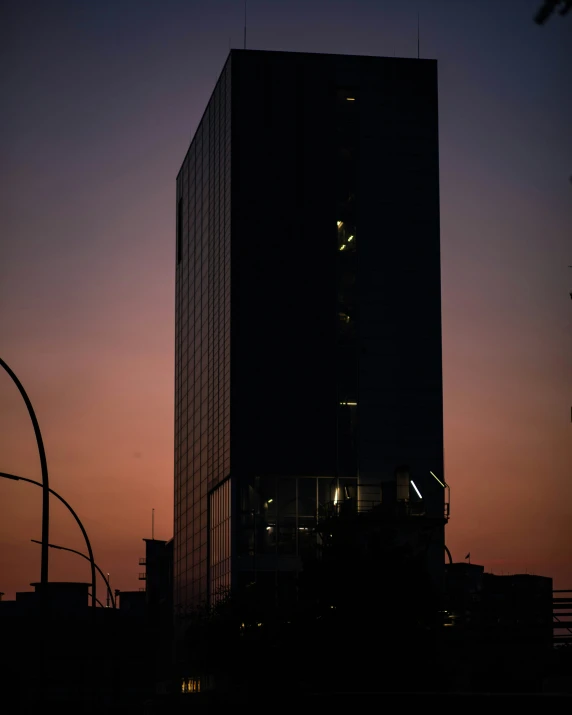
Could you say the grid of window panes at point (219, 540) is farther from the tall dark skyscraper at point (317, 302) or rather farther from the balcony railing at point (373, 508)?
the balcony railing at point (373, 508)

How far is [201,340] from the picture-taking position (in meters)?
112

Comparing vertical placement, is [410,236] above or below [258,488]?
above

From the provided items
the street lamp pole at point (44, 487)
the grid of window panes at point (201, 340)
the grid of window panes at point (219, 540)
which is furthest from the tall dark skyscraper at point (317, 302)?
the street lamp pole at point (44, 487)

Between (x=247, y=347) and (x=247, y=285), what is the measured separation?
5.19m

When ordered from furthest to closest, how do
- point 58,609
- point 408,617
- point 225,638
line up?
point 58,609
point 225,638
point 408,617

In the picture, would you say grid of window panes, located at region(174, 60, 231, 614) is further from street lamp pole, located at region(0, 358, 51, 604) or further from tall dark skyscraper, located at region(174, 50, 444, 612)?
street lamp pole, located at region(0, 358, 51, 604)

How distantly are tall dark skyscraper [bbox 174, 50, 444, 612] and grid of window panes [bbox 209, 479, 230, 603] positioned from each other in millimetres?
190

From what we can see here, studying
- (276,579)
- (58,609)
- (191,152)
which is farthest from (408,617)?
(58,609)

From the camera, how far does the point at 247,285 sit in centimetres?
9444

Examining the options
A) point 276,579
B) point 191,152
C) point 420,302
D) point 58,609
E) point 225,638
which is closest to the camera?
point 225,638

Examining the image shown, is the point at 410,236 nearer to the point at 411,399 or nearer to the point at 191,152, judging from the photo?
the point at 411,399

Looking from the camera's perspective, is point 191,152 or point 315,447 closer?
point 315,447

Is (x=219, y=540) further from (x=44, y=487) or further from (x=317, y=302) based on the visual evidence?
(x=44, y=487)

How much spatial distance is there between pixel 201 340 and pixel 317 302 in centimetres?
2094
